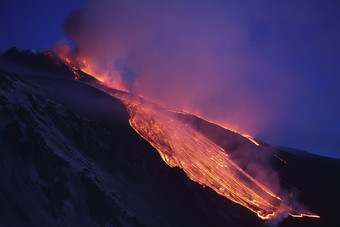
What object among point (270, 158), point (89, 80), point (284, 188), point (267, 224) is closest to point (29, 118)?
point (267, 224)

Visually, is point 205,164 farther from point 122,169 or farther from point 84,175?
point 84,175

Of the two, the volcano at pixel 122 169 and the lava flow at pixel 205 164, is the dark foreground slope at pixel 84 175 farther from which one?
the lava flow at pixel 205 164

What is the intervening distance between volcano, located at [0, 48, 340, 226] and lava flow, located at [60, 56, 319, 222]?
0.16m

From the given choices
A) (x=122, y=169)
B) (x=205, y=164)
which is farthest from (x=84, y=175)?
(x=205, y=164)

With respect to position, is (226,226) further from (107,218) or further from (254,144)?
(254,144)

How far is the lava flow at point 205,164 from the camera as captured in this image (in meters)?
27.1

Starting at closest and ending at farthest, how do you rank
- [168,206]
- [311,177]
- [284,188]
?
[168,206]
[284,188]
[311,177]

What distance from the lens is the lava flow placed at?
2712 cm

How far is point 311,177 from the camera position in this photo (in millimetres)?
41531

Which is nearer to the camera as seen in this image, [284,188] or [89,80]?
[284,188]

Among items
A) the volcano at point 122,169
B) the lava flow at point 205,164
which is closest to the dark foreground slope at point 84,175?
the volcano at point 122,169

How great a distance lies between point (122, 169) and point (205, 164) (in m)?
12.2

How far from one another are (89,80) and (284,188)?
31.4 meters

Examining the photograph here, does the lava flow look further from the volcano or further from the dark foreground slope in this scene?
the dark foreground slope
